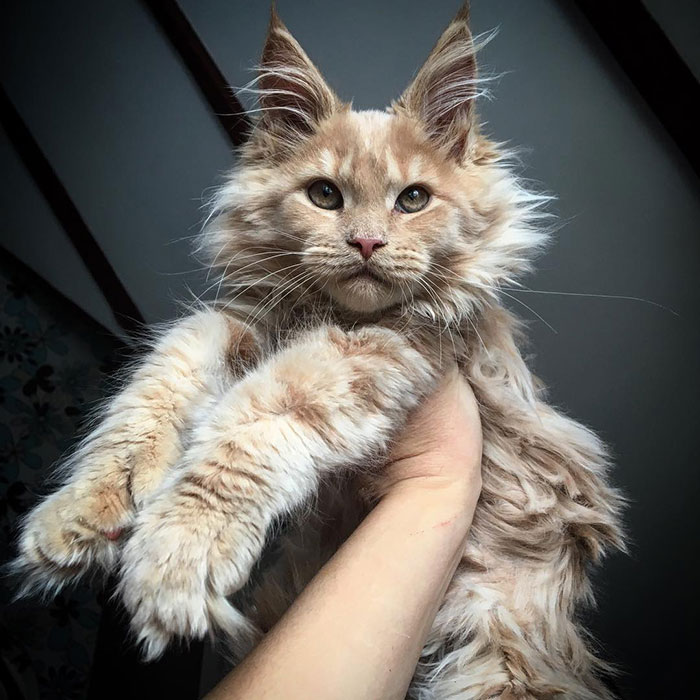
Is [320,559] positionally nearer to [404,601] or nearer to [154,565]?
[404,601]

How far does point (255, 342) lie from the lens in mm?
1101

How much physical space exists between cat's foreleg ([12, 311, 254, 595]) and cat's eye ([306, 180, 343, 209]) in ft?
1.01

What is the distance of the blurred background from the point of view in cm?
131

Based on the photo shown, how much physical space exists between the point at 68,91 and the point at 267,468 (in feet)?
4.55

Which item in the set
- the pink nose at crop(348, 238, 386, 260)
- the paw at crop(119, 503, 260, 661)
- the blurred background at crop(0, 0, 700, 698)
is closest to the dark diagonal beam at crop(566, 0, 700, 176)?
the blurred background at crop(0, 0, 700, 698)

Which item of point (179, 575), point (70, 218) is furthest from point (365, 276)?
point (70, 218)

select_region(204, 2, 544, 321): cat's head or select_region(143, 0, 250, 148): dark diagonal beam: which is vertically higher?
select_region(143, 0, 250, 148): dark diagonal beam

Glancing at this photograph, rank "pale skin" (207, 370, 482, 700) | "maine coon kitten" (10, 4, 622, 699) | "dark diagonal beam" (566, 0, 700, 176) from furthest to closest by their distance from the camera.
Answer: "dark diagonal beam" (566, 0, 700, 176), "maine coon kitten" (10, 4, 622, 699), "pale skin" (207, 370, 482, 700)

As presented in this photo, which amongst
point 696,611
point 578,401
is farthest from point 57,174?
point 696,611

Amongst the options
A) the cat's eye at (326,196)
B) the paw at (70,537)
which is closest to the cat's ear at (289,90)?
the cat's eye at (326,196)

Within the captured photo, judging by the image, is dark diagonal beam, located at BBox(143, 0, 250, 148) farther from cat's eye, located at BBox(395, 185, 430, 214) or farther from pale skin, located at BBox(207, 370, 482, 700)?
pale skin, located at BBox(207, 370, 482, 700)

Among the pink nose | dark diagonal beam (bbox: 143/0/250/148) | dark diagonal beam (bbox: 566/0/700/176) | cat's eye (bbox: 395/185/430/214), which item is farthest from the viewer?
dark diagonal beam (bbox: 143/0/250/148)

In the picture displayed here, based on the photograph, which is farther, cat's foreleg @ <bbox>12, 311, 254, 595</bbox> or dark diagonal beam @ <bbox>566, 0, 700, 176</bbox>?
dark diagonal beam @ <bbox>566, 0, 700, 176</bbox>

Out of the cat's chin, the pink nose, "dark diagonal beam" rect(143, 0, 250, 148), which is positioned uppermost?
"dark diagonal beam" rect(143, 0, 250, 148)
